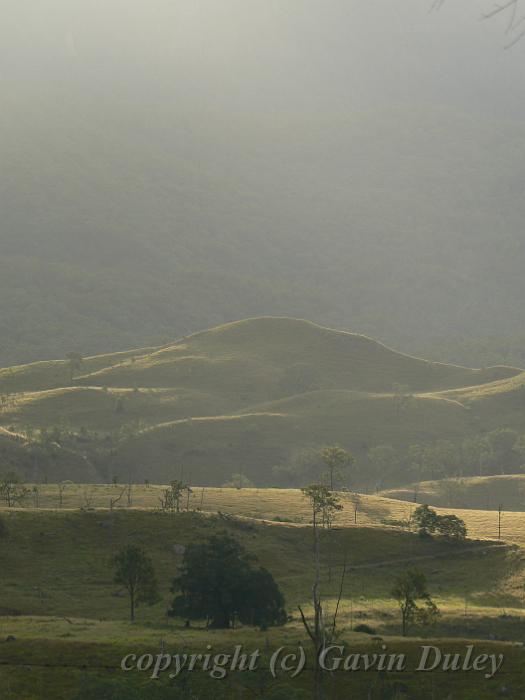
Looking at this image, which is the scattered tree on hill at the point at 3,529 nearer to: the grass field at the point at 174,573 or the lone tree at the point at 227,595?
the grass field at the point at 174,573

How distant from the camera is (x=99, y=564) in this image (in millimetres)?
106812

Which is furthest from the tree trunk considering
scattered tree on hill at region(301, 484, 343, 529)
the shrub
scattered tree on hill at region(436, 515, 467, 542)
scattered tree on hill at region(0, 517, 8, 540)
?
scattered tree on hill at region(436, 515, 467, 542)

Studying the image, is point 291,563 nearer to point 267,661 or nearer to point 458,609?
point 458,609

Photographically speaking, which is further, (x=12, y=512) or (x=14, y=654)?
(x=12, y=512)

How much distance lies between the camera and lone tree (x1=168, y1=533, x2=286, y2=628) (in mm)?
85750

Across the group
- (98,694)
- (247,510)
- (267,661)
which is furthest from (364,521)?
(98,694)

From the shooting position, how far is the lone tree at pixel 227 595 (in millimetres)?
85750

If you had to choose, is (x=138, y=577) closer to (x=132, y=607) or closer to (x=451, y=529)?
(x=132, y=607)

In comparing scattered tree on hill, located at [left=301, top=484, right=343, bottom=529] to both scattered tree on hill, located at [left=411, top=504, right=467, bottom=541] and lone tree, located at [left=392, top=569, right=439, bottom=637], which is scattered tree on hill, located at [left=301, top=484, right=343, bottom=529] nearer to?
scattered tree on hill, located at [left=411, top=504, right=467, bottom=541]

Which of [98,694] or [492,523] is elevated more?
[492,523]

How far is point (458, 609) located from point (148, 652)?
38.0 metres

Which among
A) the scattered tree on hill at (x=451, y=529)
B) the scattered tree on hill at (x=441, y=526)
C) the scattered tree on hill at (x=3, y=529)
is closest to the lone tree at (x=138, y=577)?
the scattered tree on hill at (x=3, y=529)

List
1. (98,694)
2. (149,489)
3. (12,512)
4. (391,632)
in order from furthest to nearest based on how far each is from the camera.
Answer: (149,489), (12,512), (391,632), (98,694)

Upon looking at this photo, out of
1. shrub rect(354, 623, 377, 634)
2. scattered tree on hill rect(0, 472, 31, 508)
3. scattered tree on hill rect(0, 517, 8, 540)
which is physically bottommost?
shrub rect(354, 623, 377, 634)
